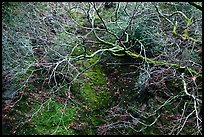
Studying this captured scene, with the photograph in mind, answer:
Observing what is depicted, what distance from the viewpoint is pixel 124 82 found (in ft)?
23.5

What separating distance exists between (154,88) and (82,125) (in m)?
2.05

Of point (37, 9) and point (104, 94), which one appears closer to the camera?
point (37, 9)

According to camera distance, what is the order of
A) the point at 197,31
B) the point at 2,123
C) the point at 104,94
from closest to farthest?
the point at 2,123, the point at 197,31, the point at 104,94

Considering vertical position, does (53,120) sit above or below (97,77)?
below

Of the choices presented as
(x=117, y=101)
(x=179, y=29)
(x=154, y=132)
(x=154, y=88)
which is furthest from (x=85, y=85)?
(x=179, y=29)

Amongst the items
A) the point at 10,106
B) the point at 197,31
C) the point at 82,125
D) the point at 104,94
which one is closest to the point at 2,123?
the point at 10,106

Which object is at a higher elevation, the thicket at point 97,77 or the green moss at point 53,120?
the thicket at point 97,77

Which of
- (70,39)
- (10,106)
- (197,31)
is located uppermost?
(197,31)

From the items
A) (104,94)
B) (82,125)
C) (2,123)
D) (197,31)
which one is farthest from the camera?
(104,94)

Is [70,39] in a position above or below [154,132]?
above

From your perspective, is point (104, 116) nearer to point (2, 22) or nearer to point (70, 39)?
point (70, 39)

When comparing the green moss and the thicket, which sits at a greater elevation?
the thicket

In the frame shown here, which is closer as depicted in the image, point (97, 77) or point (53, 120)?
point (53, 120)

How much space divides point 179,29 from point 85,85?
3086 millimetres
